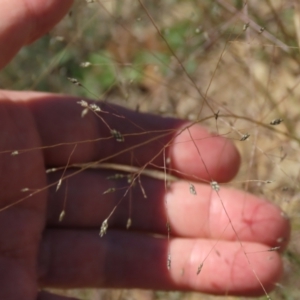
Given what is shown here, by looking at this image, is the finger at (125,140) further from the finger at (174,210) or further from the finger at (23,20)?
the finger at (23,20)

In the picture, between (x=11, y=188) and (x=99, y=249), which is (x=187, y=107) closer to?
(x=99, y=249)

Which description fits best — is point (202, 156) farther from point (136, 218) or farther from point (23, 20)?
point (23, 20)

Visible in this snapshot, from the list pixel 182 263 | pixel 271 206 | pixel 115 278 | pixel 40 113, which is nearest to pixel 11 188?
pixel 40 113

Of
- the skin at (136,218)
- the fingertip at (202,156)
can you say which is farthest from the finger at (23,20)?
the fingertip at (202,156)

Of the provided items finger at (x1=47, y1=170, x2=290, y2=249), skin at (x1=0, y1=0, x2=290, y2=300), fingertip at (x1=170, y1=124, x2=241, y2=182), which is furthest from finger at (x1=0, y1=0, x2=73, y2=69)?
fingertip at (x1=170, y1=124, x2=241, y2=182)

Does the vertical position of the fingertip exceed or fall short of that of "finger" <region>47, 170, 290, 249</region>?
it exceeds it

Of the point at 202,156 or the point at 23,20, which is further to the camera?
the point at 202,156

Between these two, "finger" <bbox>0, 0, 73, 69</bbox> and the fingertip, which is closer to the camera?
"finger" <bbox>0, 0, 73, 69</bbox>

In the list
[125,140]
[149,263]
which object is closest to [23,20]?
[125,140]

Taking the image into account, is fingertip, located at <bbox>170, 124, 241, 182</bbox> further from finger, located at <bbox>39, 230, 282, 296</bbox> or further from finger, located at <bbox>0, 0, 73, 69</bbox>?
finger, located at <bbox>0, 0, 73, 69</bbox>
